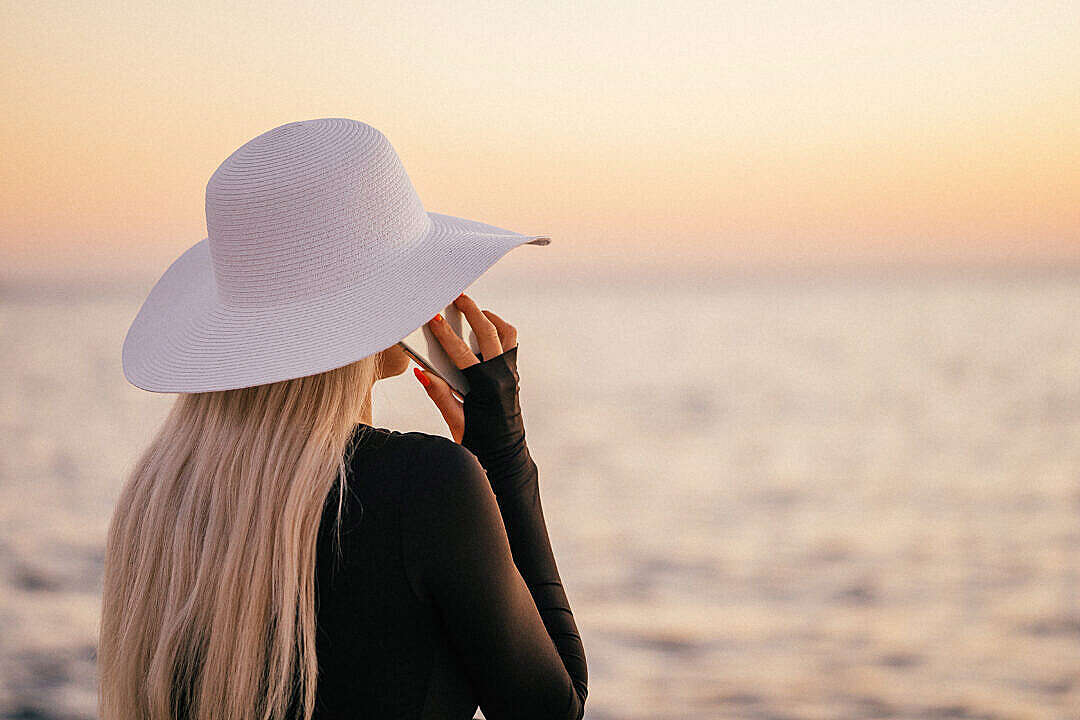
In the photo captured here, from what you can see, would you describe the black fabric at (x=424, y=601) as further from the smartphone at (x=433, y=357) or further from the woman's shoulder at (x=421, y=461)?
the smartphone at (x=433, y=357)

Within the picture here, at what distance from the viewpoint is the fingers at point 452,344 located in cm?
151

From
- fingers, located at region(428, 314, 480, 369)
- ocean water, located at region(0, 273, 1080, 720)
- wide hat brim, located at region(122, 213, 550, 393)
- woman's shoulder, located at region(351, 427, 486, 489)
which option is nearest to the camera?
woman's shoulder, located at region(351, 427, 486, 489)

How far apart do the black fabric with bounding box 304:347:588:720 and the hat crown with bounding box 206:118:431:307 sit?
0.88 feet

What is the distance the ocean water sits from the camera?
5250mm

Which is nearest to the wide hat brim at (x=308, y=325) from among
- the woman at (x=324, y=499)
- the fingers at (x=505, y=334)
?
the woman at (x=324, y=499)

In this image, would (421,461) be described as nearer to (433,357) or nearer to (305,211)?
(433,357)

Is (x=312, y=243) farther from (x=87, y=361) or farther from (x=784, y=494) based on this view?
(x=87, y=361)

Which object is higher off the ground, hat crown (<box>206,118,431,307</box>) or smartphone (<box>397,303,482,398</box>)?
hat crown (<box>206,118,431,307</box>)

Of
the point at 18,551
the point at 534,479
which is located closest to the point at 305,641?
the point at 534,479

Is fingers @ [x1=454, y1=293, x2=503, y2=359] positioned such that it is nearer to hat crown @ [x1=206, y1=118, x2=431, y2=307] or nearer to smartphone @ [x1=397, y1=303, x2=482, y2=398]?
smartphone @ [x1=397, y1=303, x2=482, y2=398]

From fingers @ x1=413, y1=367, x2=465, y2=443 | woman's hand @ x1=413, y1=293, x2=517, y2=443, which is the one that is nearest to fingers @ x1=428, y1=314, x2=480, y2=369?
woman's hand @ x1=413, y1=293, x2=517, y2=443

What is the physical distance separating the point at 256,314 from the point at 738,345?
2557cm

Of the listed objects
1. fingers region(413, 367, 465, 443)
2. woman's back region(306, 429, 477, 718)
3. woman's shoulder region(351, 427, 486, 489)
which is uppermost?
fingers region(413, 367, 465, 443)

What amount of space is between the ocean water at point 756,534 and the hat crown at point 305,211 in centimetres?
30
